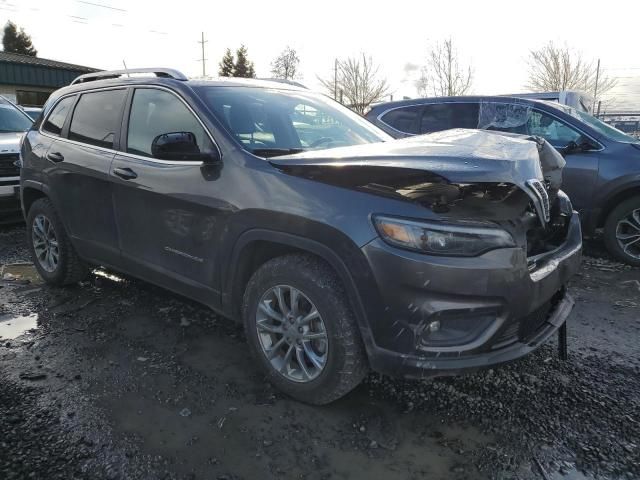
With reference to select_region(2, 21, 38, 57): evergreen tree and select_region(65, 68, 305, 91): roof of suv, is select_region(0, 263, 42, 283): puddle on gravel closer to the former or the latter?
select_region(65, 68, 305, 91): roof of suv

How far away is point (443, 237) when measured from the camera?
2105 millimetres

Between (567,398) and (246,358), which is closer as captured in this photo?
(567,398)

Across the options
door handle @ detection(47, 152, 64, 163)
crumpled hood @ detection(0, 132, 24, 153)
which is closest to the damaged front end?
door handle @ detection(47, 152, 64, 163)

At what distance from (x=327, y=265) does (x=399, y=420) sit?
2.97 ft

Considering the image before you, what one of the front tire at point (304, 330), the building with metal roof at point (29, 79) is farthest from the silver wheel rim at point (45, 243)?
the building with metal roof at point (29, 79)

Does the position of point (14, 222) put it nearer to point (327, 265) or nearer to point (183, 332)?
point (183, 332)

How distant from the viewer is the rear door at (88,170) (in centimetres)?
357

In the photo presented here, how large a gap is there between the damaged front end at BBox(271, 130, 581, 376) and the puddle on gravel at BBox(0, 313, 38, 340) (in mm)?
2825

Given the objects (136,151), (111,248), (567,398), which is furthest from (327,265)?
(111,248)

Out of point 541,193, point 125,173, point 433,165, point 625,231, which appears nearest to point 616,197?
point 625,231

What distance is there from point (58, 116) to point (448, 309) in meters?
3.83

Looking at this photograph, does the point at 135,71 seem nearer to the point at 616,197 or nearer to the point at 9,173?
the point at 9,173

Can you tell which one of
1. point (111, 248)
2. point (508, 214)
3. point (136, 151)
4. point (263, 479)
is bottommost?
point (263, 479)

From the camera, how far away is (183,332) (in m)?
3.58
